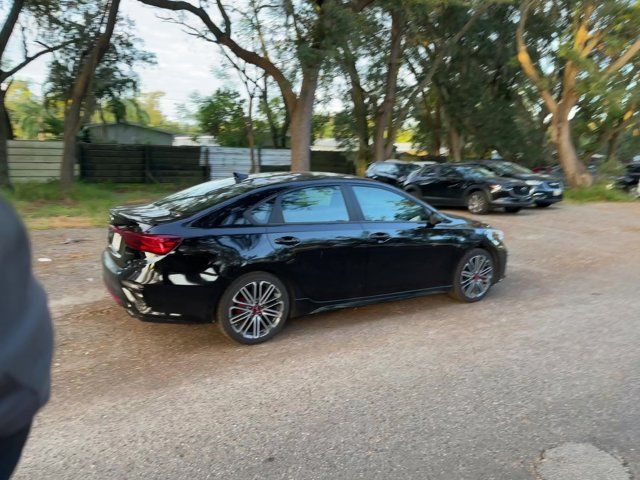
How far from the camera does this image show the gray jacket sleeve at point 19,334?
1.40m

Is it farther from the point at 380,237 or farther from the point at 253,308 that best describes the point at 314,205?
the point at 253,308

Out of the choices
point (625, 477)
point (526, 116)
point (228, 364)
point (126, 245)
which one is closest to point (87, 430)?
point (228, 364)

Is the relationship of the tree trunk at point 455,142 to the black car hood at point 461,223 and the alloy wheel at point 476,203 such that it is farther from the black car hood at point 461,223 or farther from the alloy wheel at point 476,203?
the black car hood at point 461,223

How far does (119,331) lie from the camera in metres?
5.25

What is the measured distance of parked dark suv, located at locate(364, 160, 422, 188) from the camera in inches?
702

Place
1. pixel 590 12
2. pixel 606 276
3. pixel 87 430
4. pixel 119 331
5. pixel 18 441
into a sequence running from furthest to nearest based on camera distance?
pixel 590 12 → pixel 606 276 → pixel 119 331 → pixel 87 430 → pixel 18 441

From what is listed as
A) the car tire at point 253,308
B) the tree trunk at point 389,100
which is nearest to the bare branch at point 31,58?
the tree trunk at point 389,100

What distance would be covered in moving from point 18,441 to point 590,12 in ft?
73.2

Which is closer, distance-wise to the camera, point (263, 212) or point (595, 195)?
point (263, 212)

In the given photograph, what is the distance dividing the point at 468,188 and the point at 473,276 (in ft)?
30.4

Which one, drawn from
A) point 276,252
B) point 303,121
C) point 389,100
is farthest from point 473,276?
point 389,100

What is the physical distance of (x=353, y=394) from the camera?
398 centimetres

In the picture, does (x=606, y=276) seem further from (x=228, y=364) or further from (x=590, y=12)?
(x=590, y=12)

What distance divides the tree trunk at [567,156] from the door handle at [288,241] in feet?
62.4
